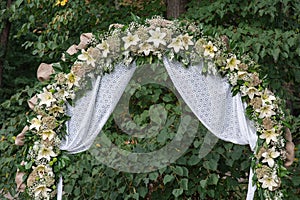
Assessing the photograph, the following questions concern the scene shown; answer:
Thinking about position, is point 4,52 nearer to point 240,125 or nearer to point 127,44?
point 127,44

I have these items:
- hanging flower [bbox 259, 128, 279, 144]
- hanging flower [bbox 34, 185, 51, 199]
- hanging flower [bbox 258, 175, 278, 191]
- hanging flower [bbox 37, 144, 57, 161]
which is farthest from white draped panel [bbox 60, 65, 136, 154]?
hanging flower [bbox 258, 175, 278, 191]

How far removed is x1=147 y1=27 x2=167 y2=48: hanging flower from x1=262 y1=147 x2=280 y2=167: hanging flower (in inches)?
29.2

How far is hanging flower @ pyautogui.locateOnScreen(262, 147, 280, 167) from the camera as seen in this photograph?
2.72 m

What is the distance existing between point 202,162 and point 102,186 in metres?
0.66

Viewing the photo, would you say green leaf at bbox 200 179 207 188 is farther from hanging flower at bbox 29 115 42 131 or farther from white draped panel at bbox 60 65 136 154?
hanging flower at bbox 29 115 42 131

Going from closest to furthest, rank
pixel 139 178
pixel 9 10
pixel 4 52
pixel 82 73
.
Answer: pixel 82 73
pixel 139 178
pixel 9 10
pixel 4 52

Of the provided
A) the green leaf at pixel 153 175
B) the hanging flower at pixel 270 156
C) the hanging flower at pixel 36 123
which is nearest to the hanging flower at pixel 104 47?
the hanging flower at pixel 36 123

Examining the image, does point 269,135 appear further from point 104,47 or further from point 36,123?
point 36,123

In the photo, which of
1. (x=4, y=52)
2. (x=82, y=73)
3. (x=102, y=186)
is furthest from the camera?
(x=4, y=52)

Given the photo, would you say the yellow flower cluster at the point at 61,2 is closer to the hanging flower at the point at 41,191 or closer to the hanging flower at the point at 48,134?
the hanging flower at the point at 48,134

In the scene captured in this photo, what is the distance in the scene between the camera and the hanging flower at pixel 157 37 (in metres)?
2.85

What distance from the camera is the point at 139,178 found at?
3277 mm

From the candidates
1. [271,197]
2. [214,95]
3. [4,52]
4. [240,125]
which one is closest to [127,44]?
[214,95]

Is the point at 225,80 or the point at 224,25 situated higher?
the point at 224,25
